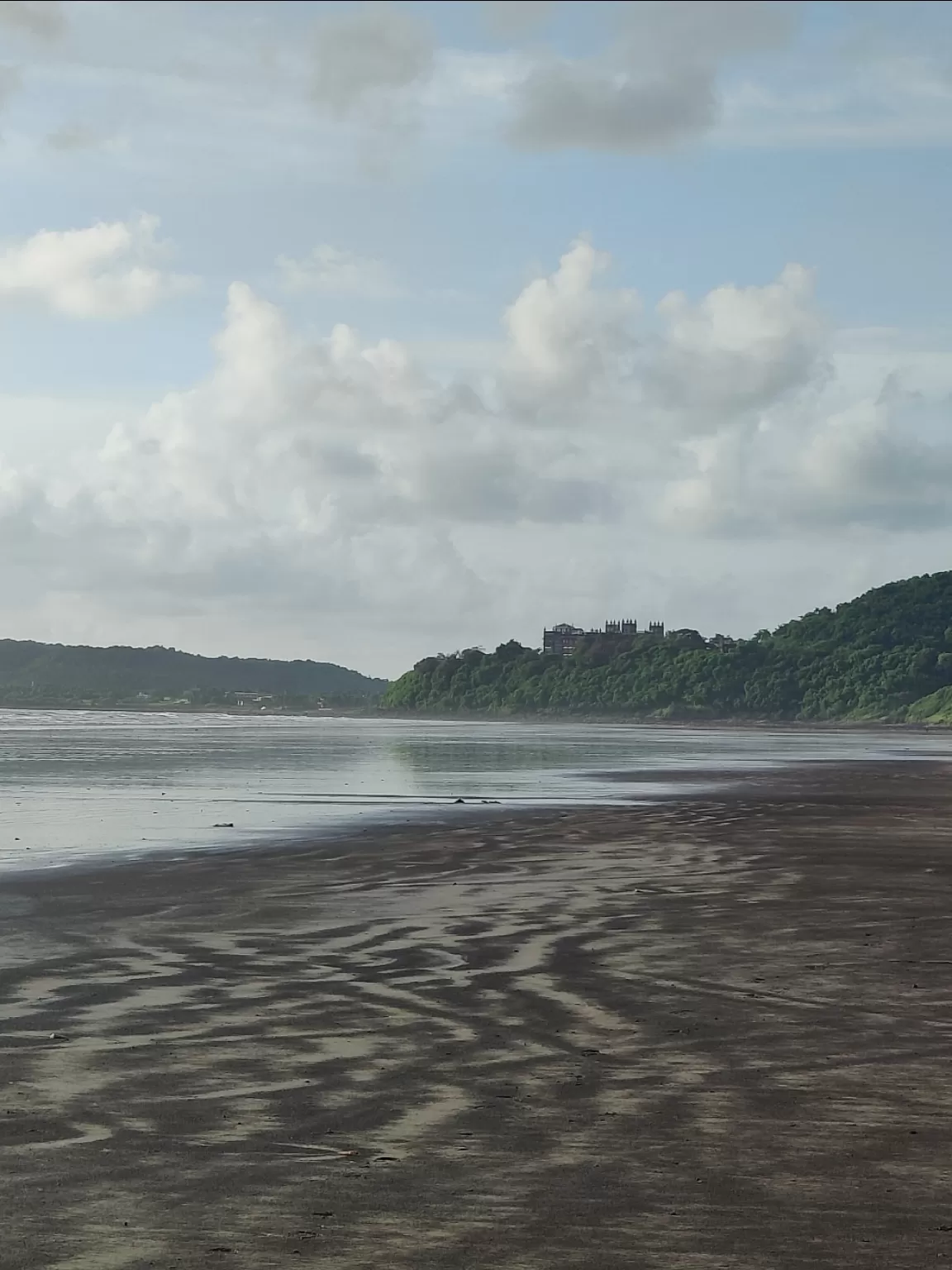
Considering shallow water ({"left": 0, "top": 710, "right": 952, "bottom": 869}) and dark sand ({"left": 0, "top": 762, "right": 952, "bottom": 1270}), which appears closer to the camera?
dark sand ({"left": 0, "top": 762, "right": 952, "bottom": 1270})

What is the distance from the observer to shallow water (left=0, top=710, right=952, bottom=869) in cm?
3020

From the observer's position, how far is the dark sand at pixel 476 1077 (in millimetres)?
7004

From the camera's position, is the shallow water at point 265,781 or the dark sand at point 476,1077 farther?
the shallow water at point 265,781

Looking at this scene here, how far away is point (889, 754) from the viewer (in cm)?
8194

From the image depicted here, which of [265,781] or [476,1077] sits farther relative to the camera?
[265,781]

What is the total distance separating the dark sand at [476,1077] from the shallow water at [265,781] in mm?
9478

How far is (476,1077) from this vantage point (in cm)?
996

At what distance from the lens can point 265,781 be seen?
49531 mm

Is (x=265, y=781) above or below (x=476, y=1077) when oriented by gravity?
above

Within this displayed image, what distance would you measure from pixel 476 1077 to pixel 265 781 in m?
40.2

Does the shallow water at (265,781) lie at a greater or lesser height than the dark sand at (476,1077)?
greater

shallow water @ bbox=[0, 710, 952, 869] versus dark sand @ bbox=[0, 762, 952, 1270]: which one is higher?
shallow water @ bbox=[0, 710, 952, 869]

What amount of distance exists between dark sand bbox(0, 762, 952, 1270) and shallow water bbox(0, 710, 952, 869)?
31.1 ft

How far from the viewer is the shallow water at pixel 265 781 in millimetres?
30203
